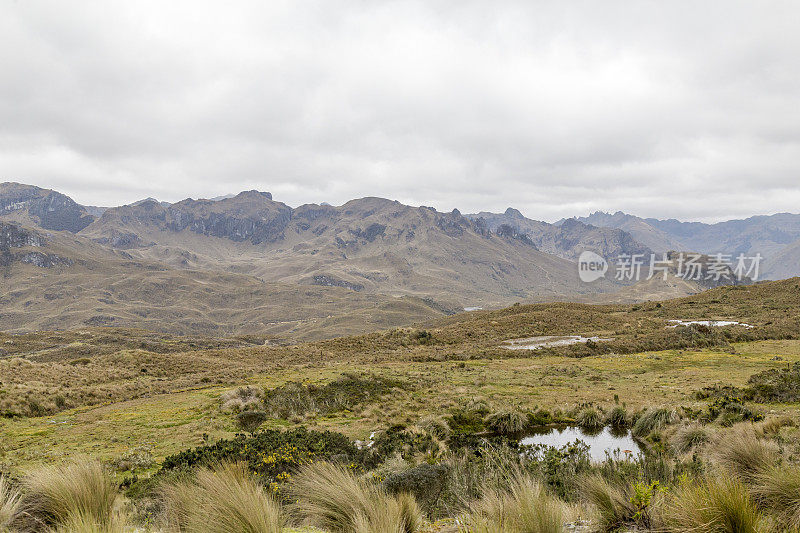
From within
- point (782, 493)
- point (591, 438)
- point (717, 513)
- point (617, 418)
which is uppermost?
point (717, 513)

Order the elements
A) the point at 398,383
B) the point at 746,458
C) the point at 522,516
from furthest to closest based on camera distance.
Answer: the point at 398,383
the point at 746,458
the point at 522,516

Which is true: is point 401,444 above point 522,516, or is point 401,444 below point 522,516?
below

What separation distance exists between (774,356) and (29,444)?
40027 mm

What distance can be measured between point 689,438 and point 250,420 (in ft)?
51.1

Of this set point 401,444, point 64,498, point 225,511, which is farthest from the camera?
point 401,444

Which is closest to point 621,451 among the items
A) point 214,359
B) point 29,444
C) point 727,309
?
point 29,444

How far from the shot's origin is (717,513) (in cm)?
407

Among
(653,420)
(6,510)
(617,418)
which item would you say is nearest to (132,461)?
(6,510)

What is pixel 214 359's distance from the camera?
3984cm

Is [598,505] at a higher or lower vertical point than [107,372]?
higher

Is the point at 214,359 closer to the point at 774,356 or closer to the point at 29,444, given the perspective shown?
the point at 29,444

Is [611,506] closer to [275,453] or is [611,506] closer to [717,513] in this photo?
[717,513]

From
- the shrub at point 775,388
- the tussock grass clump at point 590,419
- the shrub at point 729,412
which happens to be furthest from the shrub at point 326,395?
the shrub at point 775,388

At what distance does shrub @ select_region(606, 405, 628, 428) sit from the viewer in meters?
15.5
